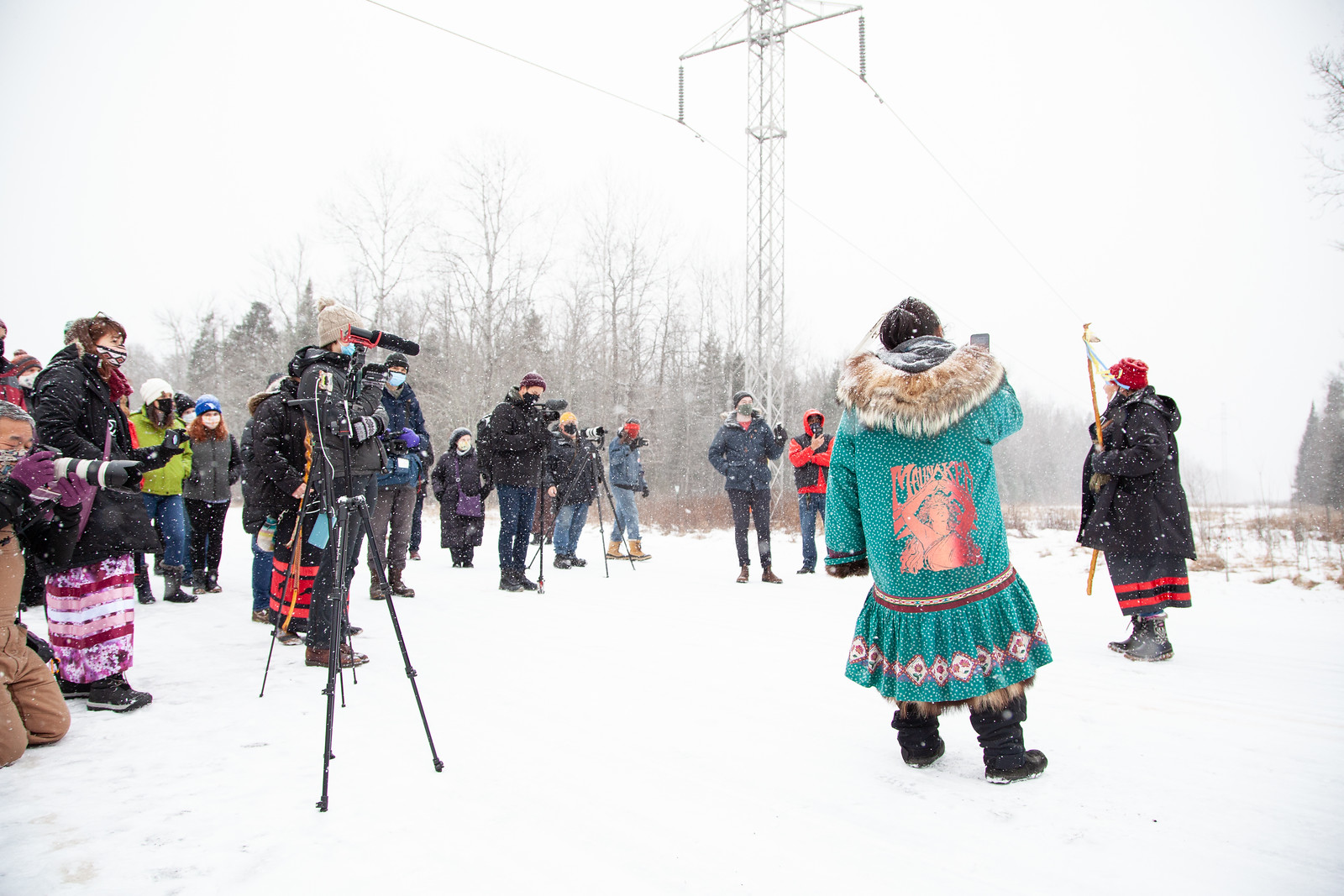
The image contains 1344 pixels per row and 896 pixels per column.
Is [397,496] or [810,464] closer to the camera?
[397,496]

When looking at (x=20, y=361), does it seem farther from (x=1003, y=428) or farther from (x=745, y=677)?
(x=1003, y=428)

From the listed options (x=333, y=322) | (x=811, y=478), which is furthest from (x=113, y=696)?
(x=811, y=478)

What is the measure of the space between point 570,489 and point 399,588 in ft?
7.76

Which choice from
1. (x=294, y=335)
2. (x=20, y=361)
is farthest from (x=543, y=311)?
(x=20, y=361)

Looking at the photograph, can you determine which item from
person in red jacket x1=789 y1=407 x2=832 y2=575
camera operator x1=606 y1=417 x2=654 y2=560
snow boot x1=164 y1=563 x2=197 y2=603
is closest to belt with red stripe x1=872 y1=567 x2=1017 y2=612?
person in red jacket x1=789 y1=407 x2=832 y2=575

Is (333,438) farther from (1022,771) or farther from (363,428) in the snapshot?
(1022,771)

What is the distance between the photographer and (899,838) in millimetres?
2182

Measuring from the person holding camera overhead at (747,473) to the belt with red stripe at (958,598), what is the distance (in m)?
4.57

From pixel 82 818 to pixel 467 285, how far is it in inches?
906

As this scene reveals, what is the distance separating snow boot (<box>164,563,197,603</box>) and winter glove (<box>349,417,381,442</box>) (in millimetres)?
3970

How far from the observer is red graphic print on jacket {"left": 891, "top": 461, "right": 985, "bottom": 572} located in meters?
2.54

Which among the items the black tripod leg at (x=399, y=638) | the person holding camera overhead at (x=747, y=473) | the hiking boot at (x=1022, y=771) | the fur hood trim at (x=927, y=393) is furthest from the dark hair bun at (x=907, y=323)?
the person holding camera overhead at (x=747, y=473)

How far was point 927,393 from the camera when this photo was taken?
2451 mm

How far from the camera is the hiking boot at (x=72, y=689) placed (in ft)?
10.7
